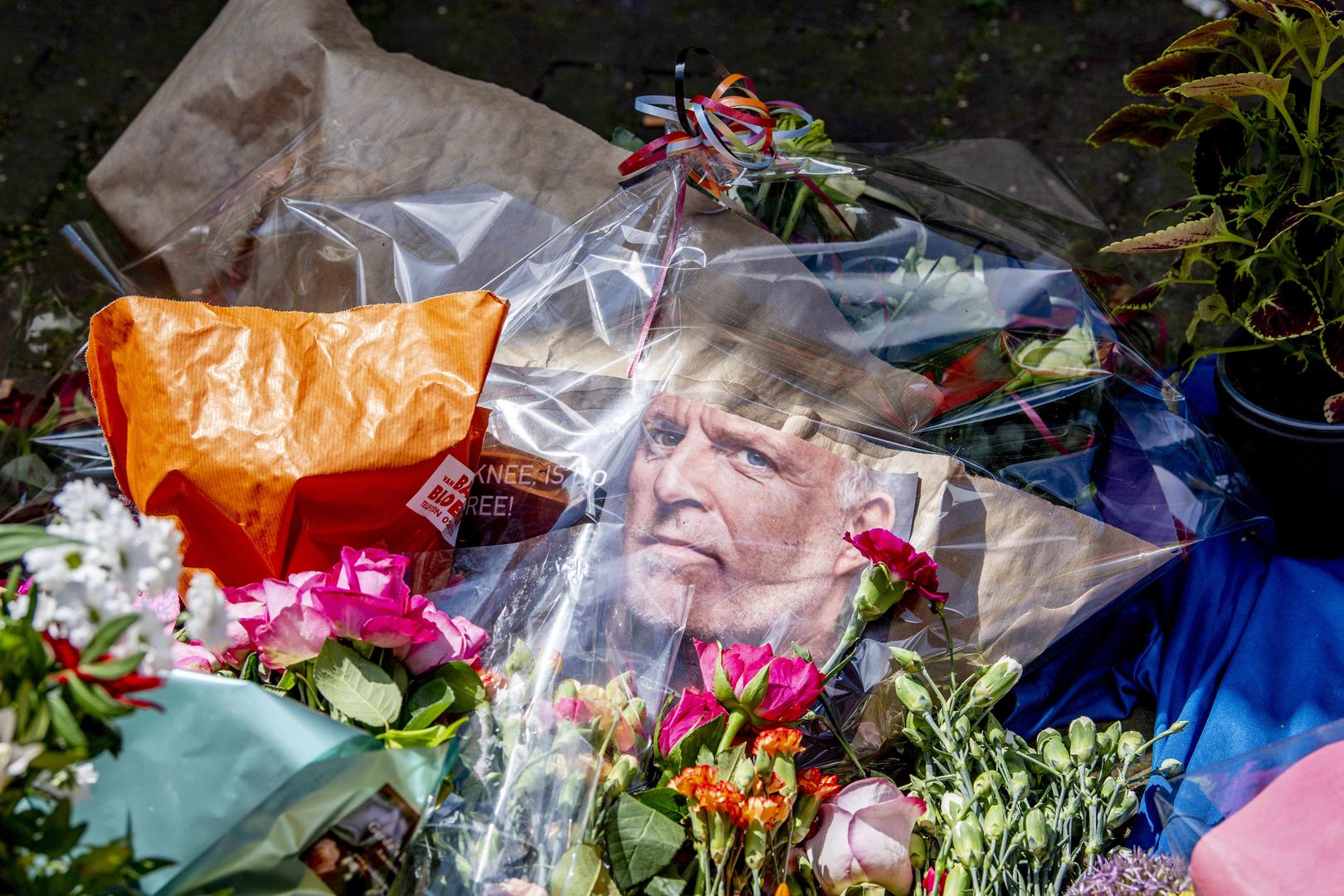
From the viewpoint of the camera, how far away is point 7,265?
2408mm

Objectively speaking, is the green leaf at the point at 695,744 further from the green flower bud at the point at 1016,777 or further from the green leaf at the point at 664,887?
the green flower bud at the point at 1016,777

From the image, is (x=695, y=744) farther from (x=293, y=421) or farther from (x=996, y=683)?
(x=293, y=421)

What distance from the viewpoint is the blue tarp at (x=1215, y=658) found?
127 centimetres

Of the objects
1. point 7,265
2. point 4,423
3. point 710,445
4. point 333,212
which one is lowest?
point 7,265

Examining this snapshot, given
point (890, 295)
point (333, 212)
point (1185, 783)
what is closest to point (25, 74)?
point (333, 212)

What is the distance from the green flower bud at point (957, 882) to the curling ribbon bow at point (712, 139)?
65 centimetres

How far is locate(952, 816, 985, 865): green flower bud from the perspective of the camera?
0.90 metres

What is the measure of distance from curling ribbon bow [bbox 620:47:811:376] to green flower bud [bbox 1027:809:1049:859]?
0.65m

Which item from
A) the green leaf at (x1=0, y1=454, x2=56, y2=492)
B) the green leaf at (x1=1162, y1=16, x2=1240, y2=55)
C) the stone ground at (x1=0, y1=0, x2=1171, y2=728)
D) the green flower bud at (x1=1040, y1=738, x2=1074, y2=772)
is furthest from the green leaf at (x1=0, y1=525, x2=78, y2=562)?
the stone ground at (x1=0, y1=0, x2=1171, y2=728)

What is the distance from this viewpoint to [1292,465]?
1.42 metres

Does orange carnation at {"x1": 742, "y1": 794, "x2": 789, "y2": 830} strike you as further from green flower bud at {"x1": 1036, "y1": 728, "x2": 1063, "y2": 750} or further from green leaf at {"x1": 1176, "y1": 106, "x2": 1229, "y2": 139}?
green leaf at {"x1": 1176, "y1": 106, "x2": 1229, "y2": 139}

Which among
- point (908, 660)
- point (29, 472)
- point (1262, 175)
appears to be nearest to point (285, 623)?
point (908, 660)

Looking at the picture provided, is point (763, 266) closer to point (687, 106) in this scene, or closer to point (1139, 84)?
point (687, 106)

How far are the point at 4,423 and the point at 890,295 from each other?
1.19 metres
